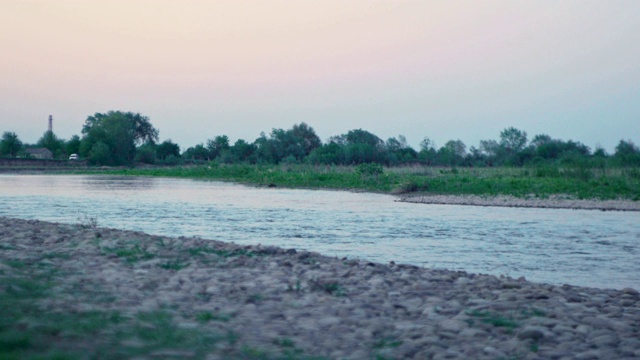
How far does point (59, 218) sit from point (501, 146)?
12057cm

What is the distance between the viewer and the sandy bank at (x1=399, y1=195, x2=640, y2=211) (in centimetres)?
3510

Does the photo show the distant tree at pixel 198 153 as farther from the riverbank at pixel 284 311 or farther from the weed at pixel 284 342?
the weed at pixel 284 342

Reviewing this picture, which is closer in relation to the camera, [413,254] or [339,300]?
[339,300]

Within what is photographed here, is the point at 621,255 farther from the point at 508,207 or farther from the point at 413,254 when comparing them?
the point at 508,207

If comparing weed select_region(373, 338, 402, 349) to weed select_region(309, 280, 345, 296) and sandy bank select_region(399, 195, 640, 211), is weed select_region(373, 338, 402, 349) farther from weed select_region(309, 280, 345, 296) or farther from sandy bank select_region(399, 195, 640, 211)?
sandy bank select_region(399, 195, 640, 211)

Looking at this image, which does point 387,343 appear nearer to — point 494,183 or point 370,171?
point 494,183

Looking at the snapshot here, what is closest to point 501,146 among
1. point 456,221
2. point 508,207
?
point 508,207

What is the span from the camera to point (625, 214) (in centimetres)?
3156

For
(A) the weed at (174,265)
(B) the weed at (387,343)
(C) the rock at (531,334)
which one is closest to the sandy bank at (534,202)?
(A) the weed at (174,265)

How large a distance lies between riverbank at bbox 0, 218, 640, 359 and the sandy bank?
1002 inches

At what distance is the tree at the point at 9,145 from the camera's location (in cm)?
13612

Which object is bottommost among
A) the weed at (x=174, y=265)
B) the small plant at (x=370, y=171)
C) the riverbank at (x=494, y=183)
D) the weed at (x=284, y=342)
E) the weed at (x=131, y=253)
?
the weed at (x=284, y=342)

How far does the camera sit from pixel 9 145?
137125 mm

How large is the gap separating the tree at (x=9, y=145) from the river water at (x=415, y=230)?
107 m
